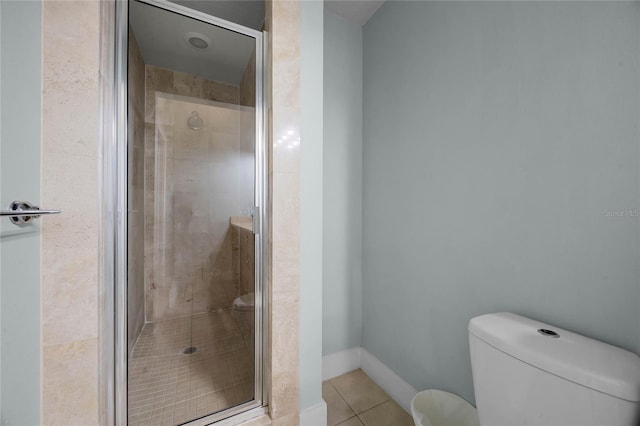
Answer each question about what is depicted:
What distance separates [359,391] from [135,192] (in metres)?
1.63

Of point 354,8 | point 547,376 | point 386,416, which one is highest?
point 354,8

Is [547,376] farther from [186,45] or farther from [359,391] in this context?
[186,45]

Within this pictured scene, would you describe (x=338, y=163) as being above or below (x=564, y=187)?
above

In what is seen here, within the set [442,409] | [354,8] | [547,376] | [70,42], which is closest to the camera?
[547,376]

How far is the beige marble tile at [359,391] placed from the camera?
1.42 meters

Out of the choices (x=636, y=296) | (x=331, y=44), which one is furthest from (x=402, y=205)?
(x=331, y=44)

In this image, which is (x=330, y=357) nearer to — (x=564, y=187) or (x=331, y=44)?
(x=564, y=187)

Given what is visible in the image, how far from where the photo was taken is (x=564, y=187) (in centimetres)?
80

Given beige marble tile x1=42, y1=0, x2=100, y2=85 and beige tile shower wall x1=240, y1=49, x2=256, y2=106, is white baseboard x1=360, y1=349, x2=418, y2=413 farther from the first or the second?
beige marble tile x1=42, y1=0, x2=100, y2=85

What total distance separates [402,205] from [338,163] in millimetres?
516

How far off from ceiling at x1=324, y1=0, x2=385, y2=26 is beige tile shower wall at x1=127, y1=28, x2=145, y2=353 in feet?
3.93

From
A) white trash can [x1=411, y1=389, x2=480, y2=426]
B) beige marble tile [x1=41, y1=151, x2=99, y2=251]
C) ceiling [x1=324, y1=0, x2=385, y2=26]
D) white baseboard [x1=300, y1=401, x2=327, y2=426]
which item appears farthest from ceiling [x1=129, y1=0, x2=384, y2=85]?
white trash can [x1=411, y1=389, x2=480, y2=426]

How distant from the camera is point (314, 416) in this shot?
1.19 m

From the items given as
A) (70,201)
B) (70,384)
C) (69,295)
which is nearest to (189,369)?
(70,384)
